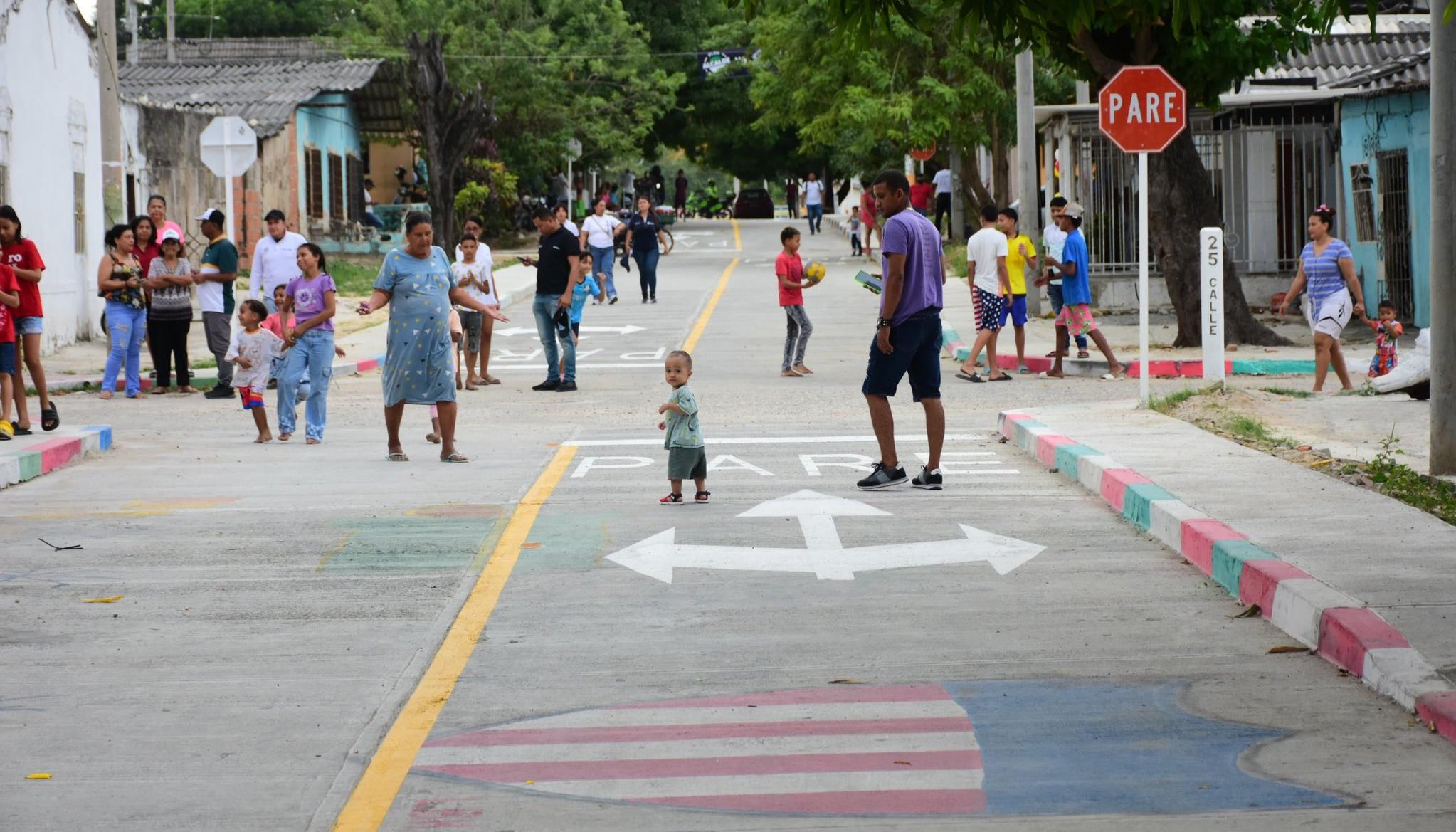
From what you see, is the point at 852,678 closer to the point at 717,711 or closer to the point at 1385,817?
the point at 717,711

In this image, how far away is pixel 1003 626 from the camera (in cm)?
735

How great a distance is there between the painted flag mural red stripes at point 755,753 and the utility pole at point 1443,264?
210 inches

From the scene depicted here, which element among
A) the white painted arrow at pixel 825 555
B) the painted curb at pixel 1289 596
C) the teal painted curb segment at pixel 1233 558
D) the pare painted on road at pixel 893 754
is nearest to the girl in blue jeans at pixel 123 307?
the white painted arrow at pixel 825 555

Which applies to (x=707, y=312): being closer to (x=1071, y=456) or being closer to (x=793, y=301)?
(x=793, y=301)

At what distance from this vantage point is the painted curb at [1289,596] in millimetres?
6000

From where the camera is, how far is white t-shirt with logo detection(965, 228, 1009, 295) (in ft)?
59.9

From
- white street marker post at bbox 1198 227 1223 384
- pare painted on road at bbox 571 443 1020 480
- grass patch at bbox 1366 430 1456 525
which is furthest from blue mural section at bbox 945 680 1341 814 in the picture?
white street marker post at bbox 1198 227 1223 384

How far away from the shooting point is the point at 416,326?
41.4ft

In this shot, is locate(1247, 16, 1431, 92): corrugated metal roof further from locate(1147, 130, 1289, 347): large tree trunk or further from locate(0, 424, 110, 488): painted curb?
locate(0, 424, 110, 488): painted curb

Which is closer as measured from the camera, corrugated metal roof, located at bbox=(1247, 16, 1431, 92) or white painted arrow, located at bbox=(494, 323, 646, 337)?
white painted arrow, located at bbox=(494, 323, 646, 337)

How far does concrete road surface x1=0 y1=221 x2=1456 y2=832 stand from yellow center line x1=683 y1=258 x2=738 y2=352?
10.3 metres

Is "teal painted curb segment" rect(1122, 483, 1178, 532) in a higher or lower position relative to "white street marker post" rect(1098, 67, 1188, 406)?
lower

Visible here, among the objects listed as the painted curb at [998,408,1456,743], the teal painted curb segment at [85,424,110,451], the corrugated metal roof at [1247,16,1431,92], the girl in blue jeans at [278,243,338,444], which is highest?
the corrugated metal roof at [1247,16,1431,92]

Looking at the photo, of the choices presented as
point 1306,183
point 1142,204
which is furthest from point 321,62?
point 1142,204
